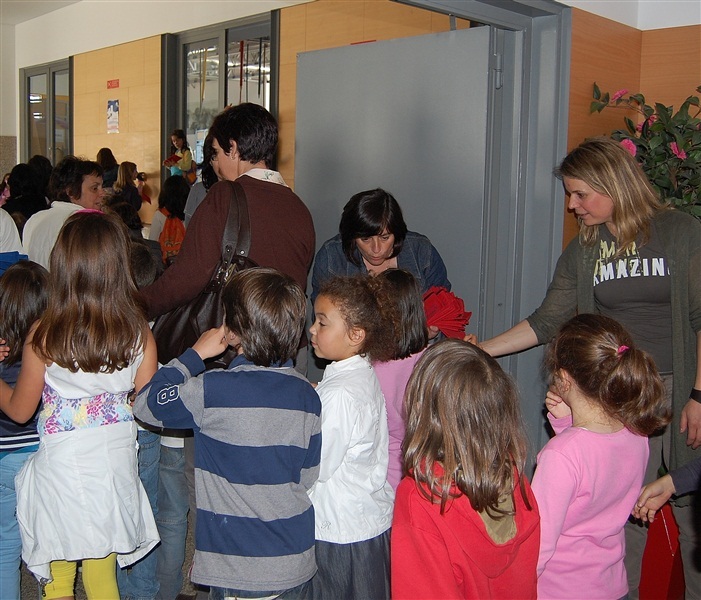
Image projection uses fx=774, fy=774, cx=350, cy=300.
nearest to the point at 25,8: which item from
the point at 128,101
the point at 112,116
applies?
the point at 112,116

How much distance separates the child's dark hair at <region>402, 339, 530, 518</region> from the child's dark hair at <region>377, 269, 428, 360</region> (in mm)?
603

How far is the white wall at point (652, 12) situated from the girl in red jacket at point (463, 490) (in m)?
2.24

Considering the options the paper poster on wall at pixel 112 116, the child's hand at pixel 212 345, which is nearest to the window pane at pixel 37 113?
the paper poster on wall at pixel 112 116

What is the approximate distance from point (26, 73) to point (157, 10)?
4.16 m

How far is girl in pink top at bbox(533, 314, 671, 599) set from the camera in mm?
1782

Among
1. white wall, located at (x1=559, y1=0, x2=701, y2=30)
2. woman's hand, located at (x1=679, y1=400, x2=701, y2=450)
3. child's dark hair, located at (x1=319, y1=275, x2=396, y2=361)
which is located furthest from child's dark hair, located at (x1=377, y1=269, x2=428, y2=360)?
white wall, located at (x1=559, y1=0, x2=701, y2=30)

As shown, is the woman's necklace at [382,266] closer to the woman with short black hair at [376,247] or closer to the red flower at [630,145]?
the woman with short black hair at [376,247]

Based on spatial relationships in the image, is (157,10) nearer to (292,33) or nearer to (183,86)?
(183,86)

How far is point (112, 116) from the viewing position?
9367 millimetres

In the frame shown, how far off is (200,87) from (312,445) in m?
6.92

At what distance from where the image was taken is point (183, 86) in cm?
840

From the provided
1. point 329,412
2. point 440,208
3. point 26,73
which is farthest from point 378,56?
point 26,73

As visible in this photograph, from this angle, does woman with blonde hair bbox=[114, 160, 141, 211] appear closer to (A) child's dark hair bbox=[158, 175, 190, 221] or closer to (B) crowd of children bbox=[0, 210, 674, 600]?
(A) child's dark hair bbox=[158, 175, 190, 221]

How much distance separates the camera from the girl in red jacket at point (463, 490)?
1534 millimetres
